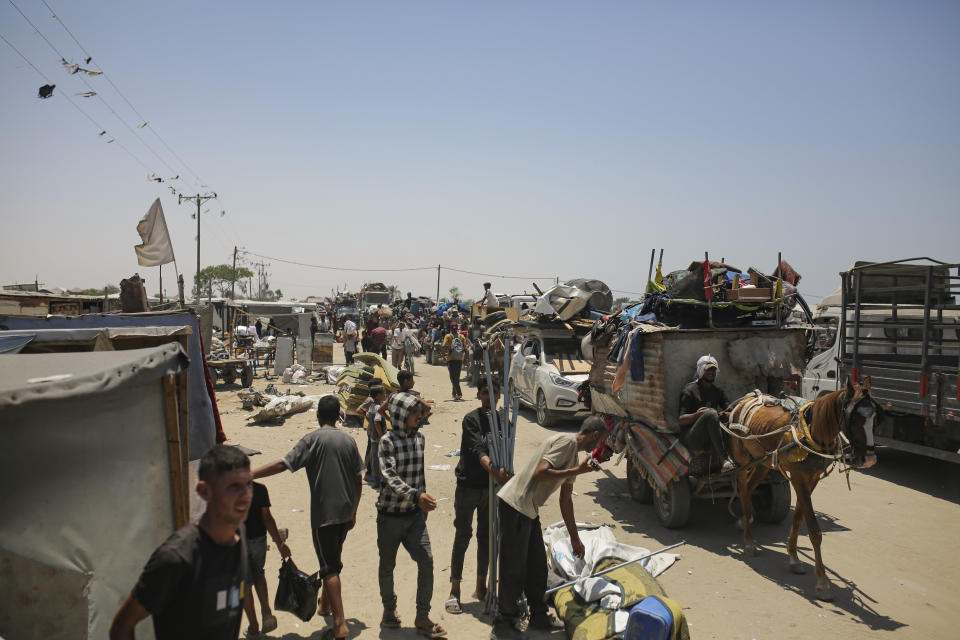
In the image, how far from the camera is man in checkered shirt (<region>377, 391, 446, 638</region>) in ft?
14.0

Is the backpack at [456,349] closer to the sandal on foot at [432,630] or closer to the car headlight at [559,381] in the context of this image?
the car headlight at [559,381]

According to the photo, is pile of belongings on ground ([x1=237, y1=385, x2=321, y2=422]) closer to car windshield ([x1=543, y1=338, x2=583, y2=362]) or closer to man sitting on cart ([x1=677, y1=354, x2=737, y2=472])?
car windshield ([x1=543, y1=338, x2=583, y2=362])

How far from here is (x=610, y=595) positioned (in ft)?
14.4

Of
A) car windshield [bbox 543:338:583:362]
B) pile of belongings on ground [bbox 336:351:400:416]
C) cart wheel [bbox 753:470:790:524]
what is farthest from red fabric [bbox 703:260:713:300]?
pile of belongings on ground [bbox 336:351:400:416]

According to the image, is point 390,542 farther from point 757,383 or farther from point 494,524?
point 757,383

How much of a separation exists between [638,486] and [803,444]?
252 centimetres

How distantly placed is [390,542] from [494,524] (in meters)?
0.88

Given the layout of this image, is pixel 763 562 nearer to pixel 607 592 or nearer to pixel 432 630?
pixel 607 592

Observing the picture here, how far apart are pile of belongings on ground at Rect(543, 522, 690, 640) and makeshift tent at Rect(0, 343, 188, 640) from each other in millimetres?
2836

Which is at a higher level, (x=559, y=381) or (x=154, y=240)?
(x=154, y=240)

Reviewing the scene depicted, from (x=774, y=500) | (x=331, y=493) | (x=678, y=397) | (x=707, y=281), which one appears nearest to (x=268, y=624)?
(x=331, y=493)

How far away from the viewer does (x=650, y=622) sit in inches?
147

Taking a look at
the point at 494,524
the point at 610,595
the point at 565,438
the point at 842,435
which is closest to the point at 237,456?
the point at 565,438

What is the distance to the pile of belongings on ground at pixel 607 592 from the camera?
12.6 ft
